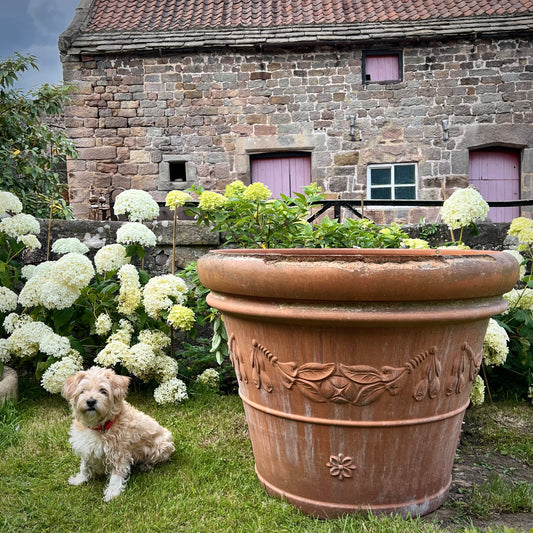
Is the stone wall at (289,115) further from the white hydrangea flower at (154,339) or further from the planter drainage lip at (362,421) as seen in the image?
the planter drainage lip at (362,421)

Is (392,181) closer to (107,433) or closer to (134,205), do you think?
(134,205)

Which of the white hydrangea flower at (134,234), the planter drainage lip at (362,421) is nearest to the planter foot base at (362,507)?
the planter drainage lip at (362,421)

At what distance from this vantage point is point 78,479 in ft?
7.54

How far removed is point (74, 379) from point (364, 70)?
8798 millimetres

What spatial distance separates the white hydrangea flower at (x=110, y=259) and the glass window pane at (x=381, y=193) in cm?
701

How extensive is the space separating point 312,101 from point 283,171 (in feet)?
4.68

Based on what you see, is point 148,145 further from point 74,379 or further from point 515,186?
point 74,379

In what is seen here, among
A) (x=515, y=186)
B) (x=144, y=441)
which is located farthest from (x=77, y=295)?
(x=515, y=186)

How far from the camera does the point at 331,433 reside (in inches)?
71.4

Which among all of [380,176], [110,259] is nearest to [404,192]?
[380,176]

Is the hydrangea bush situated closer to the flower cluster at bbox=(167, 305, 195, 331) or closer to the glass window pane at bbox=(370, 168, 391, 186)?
the flower cluster at bbox=(167, 305, 195, 331)

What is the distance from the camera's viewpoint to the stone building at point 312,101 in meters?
9.31

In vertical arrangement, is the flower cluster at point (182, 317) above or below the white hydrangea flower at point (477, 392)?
above

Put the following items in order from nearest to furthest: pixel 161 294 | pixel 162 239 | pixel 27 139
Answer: pixel 161 294 → pixel 162 239 → pixel 27 139
